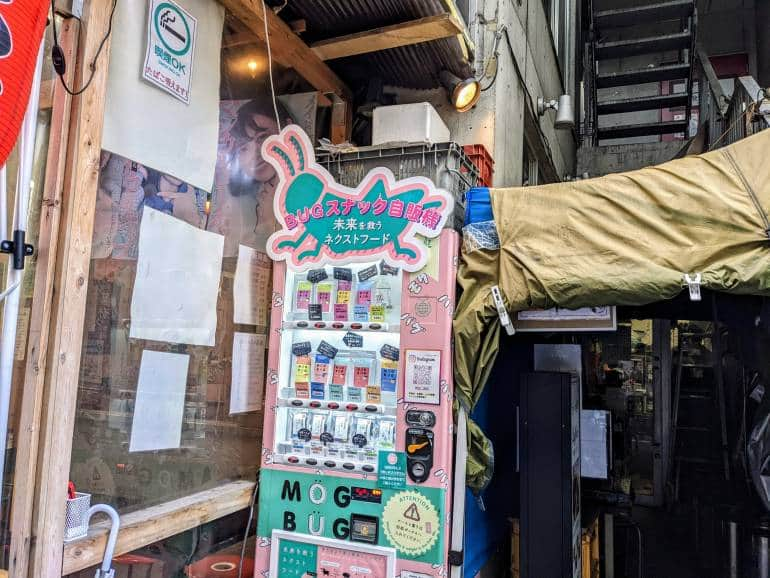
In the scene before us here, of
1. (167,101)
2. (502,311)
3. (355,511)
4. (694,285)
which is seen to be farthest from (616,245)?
(167,101)

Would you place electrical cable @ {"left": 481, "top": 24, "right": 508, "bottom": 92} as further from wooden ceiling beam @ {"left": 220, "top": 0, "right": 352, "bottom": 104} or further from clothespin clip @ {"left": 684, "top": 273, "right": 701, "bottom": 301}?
clothespin clip @ {"left": 684, "top": 273, "right": 701, "bottom": 301}

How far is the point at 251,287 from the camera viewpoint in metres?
4.16

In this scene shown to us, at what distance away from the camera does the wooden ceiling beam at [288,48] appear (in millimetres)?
3912

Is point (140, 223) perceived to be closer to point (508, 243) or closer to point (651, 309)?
point (508, 243)

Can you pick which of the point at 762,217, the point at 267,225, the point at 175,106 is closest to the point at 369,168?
the point at 267,225

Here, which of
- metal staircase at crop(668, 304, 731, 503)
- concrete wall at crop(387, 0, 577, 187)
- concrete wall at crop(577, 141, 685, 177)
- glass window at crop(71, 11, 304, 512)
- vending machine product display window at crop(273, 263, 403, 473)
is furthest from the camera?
concrete wall at crop(577, 141, 685, 177)

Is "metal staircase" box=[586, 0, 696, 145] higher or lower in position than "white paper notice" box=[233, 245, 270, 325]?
higher

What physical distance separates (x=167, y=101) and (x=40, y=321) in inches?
61.4

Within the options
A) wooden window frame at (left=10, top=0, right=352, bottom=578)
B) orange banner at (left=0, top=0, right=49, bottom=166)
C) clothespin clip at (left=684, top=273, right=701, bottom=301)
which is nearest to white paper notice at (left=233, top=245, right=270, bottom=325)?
wooden window frame at (left=10, top=0, right=352, bottom=578)

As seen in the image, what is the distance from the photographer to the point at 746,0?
15.3m

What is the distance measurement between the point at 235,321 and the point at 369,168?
Answer: 1480 mm

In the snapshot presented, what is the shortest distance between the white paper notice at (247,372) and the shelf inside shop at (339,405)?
0.32 meters

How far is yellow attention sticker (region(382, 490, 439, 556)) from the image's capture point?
3441 mm

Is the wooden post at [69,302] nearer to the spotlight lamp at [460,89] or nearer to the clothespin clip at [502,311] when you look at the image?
the clothespin clip at [502,311]
